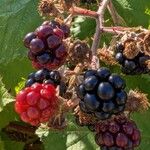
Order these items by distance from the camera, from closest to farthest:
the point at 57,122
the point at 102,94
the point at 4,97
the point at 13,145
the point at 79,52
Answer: the point at 102,94 → the point at 79,52 → the point at 57,122 → the point at 4,97 → the point at 13,145

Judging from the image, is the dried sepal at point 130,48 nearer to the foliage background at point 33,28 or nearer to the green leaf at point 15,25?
the foliage background at point 33,28

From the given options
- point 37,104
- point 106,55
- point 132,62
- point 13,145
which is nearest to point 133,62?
point 132,62

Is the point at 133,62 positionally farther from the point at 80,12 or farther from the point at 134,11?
the point at 134,11

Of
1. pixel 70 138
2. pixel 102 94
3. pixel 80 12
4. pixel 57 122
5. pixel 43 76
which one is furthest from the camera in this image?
pixel 70 138

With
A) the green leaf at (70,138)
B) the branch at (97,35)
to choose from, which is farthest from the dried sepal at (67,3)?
the green leaf at (70,138)

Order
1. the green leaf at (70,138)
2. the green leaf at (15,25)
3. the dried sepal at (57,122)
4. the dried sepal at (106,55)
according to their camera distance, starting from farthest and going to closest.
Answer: the green leaf at (15,25), the green leaf at (70,138), the dried sepal at (106,55), the dried sepal at (57,122)
